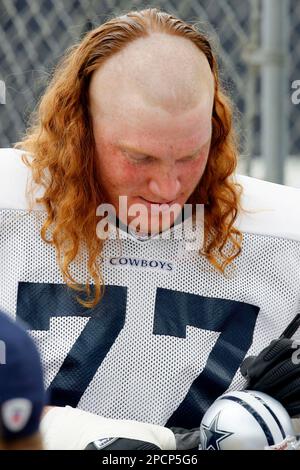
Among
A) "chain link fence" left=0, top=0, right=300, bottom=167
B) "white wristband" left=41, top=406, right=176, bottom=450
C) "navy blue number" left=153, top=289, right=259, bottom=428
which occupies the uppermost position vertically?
"chain link fence" left=0, top=0, right=300, bottom=167

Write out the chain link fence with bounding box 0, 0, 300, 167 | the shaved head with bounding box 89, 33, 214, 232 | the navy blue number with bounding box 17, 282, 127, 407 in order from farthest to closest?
the chain link fence with bounding box 0, 0, 300, 167
the navy blue number with bounding box 17, 282, 127, 407
the shaved head with bounding box 89, 33, 214, 232

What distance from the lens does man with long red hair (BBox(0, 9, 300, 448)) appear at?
1718mm

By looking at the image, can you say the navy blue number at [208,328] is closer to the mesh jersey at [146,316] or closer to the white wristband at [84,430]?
the mesh jersey at [146,316]

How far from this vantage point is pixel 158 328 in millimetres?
1814

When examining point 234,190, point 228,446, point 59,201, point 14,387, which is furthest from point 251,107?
point 14,387

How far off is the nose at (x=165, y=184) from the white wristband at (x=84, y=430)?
0.39 metres

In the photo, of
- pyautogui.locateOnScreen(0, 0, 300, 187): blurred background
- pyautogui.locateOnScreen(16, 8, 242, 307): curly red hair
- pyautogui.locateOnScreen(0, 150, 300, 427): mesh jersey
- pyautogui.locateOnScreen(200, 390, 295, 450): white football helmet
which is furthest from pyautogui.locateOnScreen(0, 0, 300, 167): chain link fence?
pyautogui.locateOnScreen(200, 390, 295, 450): white football helmet

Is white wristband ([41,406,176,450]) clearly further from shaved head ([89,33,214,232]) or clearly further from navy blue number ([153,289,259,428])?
shaved head ([89,33,214,232])

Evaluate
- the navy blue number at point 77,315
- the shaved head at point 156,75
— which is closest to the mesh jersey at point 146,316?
the navy blue number at point 77,315

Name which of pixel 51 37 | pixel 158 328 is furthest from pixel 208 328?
pixel 51 37

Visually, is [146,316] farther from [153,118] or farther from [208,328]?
[153,118]

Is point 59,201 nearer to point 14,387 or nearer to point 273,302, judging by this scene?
point 273,302

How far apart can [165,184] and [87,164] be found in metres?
0.18

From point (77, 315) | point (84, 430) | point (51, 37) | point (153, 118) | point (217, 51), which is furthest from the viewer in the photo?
point (51, 37)
